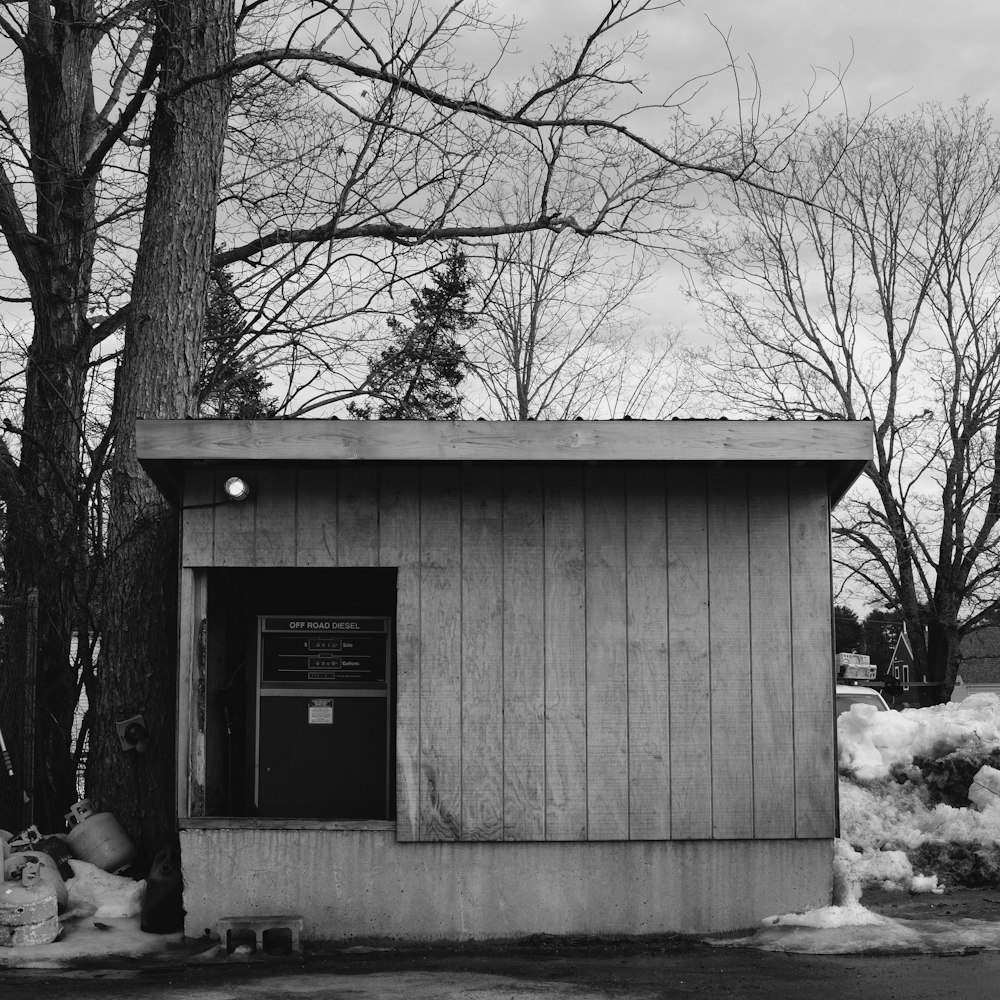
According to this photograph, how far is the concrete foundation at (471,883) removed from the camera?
22.9ft

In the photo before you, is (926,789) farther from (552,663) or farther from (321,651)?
(321,651)

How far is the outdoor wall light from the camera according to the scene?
23.3 feet

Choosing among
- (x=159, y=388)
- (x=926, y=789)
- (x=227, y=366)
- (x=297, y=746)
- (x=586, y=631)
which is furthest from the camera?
(x=227, y=366)

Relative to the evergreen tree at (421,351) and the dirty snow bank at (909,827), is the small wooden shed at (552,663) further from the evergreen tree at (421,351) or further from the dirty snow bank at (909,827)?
the evergreen tree at (421,351)

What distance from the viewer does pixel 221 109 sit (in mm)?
10242

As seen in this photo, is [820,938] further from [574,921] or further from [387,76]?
[387,76]

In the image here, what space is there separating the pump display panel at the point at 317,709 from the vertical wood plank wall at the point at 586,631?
77 centimetres

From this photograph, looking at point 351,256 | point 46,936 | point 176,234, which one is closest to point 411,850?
point 46,936

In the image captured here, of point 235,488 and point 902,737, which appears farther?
point 902,737

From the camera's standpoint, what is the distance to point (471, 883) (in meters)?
7.00

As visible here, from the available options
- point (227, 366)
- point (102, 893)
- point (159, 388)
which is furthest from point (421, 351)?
point (102, 893)

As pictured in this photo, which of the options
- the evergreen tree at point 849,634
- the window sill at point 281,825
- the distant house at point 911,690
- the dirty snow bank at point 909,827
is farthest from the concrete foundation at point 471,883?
the evergreen tree at point 849,634

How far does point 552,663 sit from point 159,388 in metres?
4.18

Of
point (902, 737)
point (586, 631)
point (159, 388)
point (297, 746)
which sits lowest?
point (902, 737)
